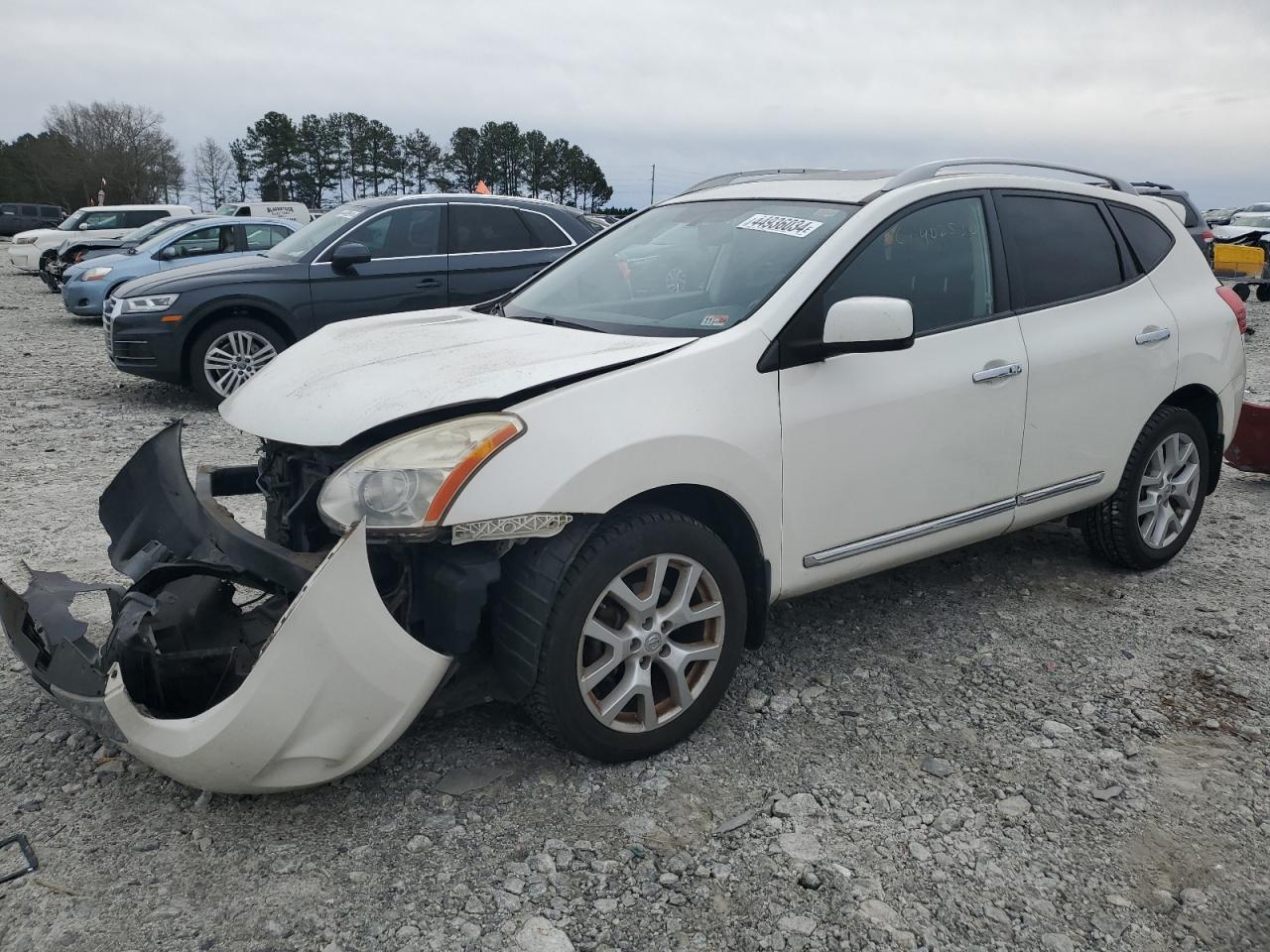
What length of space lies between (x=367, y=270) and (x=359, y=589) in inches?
256

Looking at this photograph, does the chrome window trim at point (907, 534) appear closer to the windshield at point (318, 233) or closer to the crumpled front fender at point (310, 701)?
the crumpled front fender at point (310, 701)

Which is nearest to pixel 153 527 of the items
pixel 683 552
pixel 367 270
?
pixel 683 552

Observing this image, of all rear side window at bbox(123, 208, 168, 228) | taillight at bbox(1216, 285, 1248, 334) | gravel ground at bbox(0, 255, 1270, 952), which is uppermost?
rear side window at bbox(123, 208, 168, 228)

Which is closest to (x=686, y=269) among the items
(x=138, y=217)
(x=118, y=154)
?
(x=138, y=217)

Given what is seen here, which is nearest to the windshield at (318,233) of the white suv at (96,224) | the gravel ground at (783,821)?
the gravel ground at (783,821)

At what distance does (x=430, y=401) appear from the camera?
8.91 feet

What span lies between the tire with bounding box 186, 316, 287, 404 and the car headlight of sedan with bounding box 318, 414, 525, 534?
624 centimetres

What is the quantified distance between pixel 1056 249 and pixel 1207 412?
131cm

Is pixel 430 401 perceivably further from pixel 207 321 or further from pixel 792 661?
pixel 207 321

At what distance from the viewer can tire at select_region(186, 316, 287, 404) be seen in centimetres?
838

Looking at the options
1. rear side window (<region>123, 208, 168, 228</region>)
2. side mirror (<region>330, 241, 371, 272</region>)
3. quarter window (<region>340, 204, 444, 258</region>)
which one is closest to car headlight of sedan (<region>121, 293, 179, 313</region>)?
side mirror (<region>330, 241, 371, 272</region>)

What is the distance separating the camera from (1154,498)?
15.0ft

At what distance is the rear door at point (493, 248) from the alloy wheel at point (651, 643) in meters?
6.09

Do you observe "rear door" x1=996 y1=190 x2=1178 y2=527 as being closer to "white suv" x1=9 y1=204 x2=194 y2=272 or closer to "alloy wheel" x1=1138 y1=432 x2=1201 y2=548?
"alloy wheel" x1=1138 y1=432 x2=1201 y2=548
